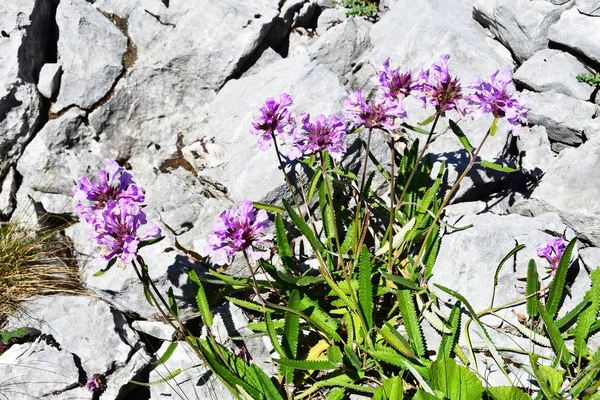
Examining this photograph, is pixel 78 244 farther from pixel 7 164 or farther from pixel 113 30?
pixel 113 30

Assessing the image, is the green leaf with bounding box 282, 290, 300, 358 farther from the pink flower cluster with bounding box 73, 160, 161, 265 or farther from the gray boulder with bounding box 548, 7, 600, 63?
the gray boulder with bounding box 548, 7, 600, 63

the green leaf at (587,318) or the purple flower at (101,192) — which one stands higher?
the purple flower at (101,192)

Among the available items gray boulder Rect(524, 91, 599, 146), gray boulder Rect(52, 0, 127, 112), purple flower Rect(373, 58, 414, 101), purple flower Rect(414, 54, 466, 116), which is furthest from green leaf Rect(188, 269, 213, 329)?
gray boulder Rect(524, 91, 599, 146)

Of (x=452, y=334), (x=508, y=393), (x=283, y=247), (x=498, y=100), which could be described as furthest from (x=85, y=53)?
(x=508, y=393)

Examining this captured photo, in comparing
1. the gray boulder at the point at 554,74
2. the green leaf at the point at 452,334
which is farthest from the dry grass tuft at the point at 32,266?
the gray boulder at the point at 554,74

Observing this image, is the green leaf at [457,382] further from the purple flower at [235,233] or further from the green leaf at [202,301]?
the green leaf at [202,301]

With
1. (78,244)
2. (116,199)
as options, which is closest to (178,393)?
(116,199)
